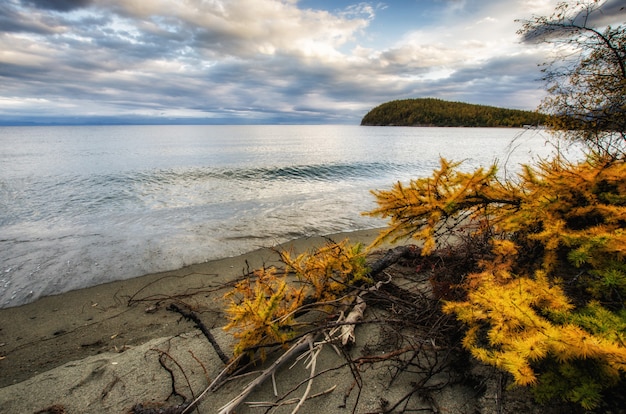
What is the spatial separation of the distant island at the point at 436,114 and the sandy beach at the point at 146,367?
455 ft

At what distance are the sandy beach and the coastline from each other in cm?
2

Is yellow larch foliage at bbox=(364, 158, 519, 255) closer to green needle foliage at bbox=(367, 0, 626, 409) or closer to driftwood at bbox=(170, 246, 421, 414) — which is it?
green needle foliage at bbox=(367, 0, 626, 409)

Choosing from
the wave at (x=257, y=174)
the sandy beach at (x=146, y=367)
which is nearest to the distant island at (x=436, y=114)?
the wave at (x=257, y=174)

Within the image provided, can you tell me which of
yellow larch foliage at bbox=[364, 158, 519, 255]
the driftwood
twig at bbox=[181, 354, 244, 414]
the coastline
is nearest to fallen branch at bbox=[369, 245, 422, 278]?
the driftwood

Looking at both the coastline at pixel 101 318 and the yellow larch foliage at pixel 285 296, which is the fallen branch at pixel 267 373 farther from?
the coastline at pixel 101 318

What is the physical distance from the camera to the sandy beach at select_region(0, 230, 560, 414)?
2502mm

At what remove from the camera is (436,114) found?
147500 millimetres

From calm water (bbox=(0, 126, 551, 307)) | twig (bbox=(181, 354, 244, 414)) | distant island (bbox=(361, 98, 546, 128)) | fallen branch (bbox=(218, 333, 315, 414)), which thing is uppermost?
distant island (bbox=(361, 98, 546, 128))

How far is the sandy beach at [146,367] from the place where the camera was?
8.21 ft

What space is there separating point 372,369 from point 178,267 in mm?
4988

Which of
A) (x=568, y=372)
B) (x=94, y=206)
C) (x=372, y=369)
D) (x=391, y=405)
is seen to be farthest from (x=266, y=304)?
(x=94, y=206)

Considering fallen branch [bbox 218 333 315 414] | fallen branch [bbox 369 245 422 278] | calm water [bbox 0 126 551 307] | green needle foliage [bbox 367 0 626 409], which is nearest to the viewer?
green needle foliage [bbox 367 0 626 409]

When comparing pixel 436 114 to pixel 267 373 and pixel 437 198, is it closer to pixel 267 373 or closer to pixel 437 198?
pixel 437 198

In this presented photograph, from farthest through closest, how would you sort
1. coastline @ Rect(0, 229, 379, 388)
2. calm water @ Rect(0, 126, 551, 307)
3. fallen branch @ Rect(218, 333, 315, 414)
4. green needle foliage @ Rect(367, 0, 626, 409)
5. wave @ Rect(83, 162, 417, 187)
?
wave @ Rect(83, 162, 417, 187), calm water @ Rect(0, 126, 551, 307), coastline @ Rect(0, 229, 379, 388), fallen branch @ Rect(218, 333, 315, 414), green needle foliage @ Rect(367, 0, 626, 409)
